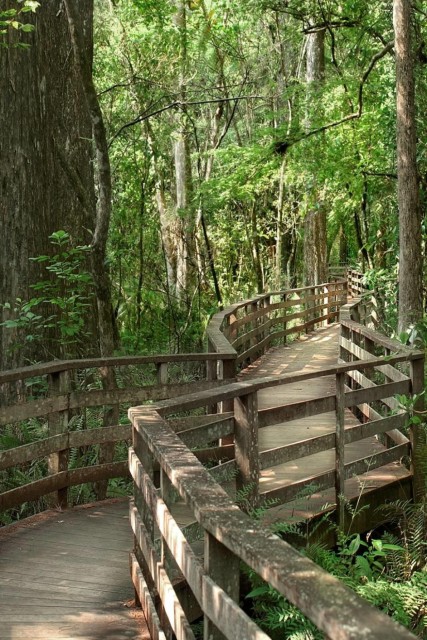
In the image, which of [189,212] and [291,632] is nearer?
[291,632]

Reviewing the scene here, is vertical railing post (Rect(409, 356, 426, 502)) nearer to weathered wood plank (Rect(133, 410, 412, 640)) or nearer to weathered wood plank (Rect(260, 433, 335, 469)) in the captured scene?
weathered wood plank (Rect(260, 433, 335, 469))

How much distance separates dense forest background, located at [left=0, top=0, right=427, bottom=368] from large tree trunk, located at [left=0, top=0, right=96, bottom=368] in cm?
3

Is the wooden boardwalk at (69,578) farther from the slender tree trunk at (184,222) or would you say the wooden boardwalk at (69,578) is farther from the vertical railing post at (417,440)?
the slender tree trunk at (184,222)

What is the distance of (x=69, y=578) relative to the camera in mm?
5395

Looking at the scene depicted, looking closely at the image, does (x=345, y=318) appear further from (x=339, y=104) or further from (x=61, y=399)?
(x=339, y=104)

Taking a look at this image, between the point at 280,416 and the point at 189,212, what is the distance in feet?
53.6

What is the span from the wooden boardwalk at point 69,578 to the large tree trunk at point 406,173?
8.25 metres

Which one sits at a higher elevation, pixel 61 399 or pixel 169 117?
pixel 169 117

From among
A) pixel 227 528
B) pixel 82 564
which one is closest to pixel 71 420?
pixel 82 564

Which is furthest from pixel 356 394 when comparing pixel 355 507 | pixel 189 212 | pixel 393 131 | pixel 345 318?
pixel 189 212

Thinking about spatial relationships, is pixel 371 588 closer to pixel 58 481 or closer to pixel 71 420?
pixel 58 481

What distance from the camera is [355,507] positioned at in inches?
270

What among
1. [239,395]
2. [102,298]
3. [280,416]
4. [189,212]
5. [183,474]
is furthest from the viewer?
[189,212]

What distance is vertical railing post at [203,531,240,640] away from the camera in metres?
2.90
